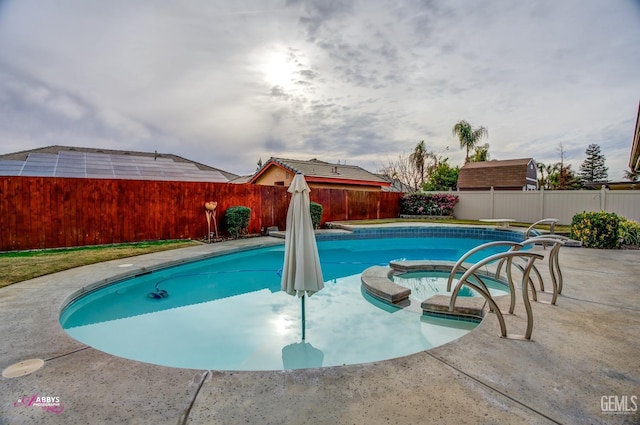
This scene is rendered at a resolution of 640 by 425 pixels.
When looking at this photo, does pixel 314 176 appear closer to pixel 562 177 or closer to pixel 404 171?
pixel 404 171

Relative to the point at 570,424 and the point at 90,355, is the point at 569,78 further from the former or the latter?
the point at 90,355

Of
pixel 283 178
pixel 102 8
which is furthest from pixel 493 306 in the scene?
pixel 283 178

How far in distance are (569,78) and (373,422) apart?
1240 cm

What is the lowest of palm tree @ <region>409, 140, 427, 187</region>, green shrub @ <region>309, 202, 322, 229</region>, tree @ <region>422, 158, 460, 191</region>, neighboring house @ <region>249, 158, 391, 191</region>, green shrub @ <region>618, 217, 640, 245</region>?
green shrub @ <region>618, 217, 640, 245</region>

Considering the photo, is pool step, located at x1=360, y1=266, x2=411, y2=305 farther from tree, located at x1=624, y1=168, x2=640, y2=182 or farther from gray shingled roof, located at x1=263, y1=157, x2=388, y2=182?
gray shingled roof, located at x1=263, y1=157, x2=388, y2=182

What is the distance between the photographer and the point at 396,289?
16.0 ft

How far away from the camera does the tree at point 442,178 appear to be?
31.7 metres

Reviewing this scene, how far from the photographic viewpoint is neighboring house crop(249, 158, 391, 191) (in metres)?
17.5

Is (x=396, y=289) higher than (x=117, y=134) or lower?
lower

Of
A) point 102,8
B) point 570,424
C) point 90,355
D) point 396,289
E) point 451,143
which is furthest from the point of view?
point 451,143

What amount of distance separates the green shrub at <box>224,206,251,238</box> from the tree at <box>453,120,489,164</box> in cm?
3077

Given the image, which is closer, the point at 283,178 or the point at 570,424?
the point at 570,424

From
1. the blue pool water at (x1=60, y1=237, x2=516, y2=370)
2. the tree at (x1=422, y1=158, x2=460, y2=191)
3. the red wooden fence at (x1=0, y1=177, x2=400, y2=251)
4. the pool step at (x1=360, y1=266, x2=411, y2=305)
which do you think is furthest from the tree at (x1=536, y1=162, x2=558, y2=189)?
the pool step at (x1=360, y1=266, x2=411, y2=305)

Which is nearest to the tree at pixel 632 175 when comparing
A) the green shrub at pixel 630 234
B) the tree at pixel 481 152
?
the green shrub at pixel 630 234
